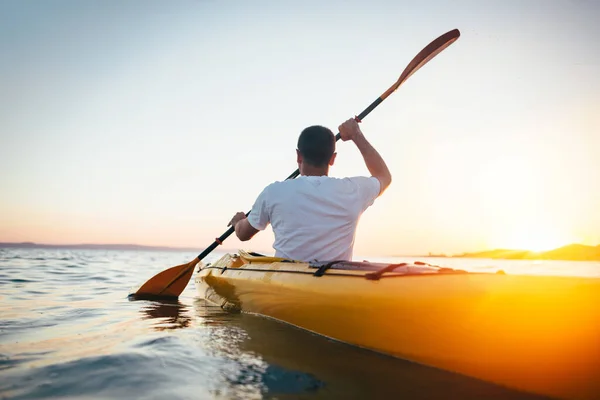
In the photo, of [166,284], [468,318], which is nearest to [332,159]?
[468,318]

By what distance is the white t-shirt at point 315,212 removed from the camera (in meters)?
3.27

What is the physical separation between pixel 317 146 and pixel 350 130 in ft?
2.20

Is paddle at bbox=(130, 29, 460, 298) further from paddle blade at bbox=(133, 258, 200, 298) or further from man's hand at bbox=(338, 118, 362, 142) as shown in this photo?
man's hand at bbox=(338, 118, 362, 142)

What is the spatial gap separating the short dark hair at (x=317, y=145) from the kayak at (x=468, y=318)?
101 centimetres

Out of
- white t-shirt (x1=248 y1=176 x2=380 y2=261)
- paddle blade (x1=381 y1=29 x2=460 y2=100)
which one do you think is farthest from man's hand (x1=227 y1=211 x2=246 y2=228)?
paddle blade (x1=381 y1=29 x2=460 y2=100)

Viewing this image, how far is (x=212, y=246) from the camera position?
6.37 metres

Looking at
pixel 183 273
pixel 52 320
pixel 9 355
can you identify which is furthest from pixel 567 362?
pixel 183 273

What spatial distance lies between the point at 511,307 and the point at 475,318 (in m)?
0.18

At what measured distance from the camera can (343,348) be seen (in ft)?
8.98

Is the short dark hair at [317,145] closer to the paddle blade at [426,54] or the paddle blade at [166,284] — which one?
the paddle blade at [426,54]

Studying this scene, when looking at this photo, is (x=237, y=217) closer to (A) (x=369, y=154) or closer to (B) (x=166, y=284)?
(A) (x=369, y=154)

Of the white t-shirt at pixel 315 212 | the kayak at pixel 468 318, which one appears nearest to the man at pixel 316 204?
the white t-shirt at pixel 315 212

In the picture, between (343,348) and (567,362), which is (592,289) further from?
(343,348)

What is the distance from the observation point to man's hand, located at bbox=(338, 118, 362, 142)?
4.06 metres
